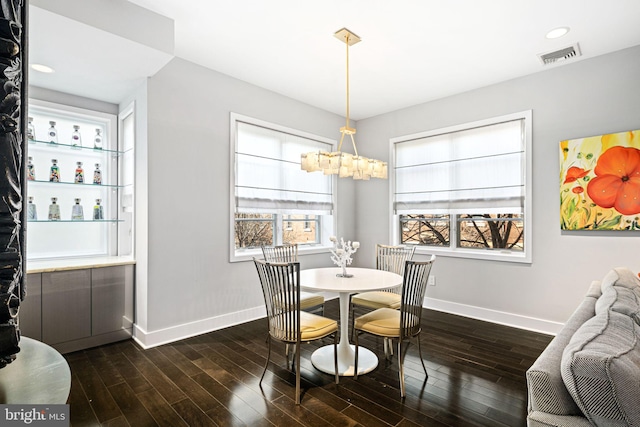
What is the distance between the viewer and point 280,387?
8.13ft

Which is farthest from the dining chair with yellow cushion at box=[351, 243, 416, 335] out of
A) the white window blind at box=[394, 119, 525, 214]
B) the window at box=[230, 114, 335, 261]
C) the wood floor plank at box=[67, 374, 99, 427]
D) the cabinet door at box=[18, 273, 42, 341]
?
the cabinet door at box=[18, 273, 42, 341]

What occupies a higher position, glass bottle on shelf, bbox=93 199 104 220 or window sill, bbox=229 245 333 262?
glass bottle on shelf, bbox=93 199 104 220

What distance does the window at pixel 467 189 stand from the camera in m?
3.93

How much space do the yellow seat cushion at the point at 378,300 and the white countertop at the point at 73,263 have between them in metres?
2.32

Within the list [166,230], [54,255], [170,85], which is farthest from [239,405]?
[170,85]

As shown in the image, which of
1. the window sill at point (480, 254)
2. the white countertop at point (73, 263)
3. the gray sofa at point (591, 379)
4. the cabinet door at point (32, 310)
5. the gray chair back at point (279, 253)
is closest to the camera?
the gray sofa at point (591, 379)

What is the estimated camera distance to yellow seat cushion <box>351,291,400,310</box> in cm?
307

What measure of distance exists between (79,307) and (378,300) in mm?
2793

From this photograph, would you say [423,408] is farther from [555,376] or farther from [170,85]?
[170,85]

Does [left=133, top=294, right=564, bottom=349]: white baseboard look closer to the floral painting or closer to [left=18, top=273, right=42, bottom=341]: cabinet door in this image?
[left=18, top=273, right=42, bottom=341]: cabinet door

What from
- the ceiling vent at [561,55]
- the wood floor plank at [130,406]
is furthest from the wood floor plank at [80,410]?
the ceiling vent at [561,55]

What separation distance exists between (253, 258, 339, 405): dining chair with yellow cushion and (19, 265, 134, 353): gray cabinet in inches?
69.6

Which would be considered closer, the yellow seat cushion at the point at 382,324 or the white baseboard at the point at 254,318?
the yellow seat cushion at the point at 382,324

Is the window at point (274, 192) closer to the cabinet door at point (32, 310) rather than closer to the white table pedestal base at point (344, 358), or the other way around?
the white table pedestal base at point (344, 358)
